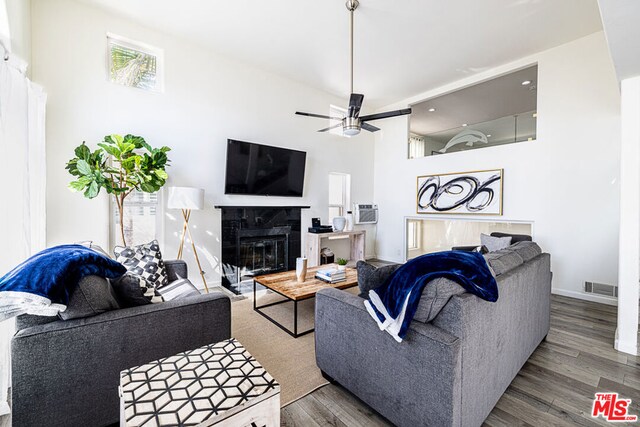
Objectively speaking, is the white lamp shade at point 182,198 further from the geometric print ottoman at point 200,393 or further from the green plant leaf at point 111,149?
the geometric print ottoman at point 200,393

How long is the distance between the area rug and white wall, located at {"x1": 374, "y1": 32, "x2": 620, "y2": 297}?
359 cm

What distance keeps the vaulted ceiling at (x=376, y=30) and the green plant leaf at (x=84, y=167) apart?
191 centimetres

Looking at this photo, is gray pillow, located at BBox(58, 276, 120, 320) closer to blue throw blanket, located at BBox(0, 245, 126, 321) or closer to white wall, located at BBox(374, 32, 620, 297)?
blue throw blanket, located at BBox(0, 245, 126, 321)

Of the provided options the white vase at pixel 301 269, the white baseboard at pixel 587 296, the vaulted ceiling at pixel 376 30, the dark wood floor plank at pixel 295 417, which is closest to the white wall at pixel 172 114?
the vaulted ceiling at pixel 376 30

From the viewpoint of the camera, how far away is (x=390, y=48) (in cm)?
386

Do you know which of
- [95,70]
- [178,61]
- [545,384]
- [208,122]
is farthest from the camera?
[208,122]

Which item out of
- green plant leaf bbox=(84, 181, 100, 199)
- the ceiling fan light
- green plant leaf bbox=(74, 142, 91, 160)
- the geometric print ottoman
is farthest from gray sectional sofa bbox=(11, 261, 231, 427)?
the ceiling fan light

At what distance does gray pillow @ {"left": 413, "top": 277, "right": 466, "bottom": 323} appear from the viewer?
135cm

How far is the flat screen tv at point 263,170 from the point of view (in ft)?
13.7

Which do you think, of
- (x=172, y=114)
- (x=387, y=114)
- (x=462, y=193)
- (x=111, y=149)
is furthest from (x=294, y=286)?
(x=462, y=193)

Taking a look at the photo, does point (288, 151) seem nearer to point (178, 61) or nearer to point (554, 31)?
point (178, 61)

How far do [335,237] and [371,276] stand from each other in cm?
371

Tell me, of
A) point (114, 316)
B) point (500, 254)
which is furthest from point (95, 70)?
point (500, 254)

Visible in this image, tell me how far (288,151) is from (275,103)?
2.75ft
